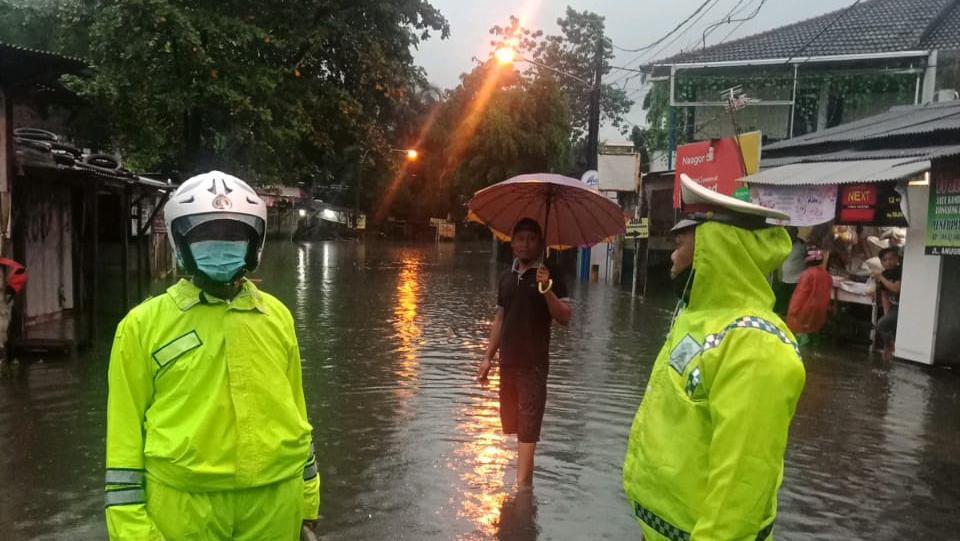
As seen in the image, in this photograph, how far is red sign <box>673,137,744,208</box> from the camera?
13.3 metres

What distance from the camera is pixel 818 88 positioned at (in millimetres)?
18922

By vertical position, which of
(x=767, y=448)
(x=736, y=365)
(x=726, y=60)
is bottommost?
(x=767, y=448)

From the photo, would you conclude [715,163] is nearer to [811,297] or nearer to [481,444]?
[811,297]

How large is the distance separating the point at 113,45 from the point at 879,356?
43.1 feet

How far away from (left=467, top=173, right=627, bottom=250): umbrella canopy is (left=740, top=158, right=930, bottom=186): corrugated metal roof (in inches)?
210

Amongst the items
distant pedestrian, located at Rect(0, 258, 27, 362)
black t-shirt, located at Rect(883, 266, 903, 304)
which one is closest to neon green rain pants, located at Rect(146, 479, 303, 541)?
distant pedestrian, located at Rect(0, 258, 27, 362)

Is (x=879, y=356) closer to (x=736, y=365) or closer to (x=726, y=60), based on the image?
(x=736, y=365)

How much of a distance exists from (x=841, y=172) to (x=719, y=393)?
942cm

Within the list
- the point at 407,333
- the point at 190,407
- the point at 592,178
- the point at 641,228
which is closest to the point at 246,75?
the point at 407,333

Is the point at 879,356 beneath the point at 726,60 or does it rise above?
beneath

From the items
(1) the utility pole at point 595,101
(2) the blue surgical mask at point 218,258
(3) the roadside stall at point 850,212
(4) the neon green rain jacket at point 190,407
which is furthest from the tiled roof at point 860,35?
(4) the neon green rain jacket at point 190,407

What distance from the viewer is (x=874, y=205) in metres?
9.83

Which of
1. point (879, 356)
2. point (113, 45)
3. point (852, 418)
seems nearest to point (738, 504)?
point (852, 418)

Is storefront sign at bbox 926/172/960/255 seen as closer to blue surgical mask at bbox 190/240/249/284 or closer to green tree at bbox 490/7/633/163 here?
blue surgical mask at bbox 190/240/249/284
